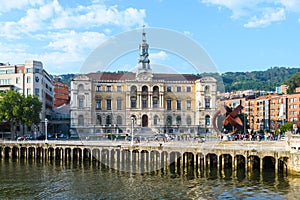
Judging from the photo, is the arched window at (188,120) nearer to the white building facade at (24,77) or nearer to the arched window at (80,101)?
the arched window at (80,101)

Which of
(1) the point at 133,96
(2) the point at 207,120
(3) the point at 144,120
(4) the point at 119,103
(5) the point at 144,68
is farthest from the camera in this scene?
(5) the point at 144,68

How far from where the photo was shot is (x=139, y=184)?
158ft

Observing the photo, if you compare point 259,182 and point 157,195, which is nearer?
point 157,195

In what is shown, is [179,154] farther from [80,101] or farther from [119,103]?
[80,101]

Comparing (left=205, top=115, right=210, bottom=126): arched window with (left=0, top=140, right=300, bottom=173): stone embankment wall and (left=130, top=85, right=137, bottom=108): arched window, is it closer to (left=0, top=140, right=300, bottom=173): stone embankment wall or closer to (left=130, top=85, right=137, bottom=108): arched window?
(left=130, top=85, right=137, bottom=108): arched window

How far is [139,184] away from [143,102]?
273ft

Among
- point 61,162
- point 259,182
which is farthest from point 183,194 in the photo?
point 61,162

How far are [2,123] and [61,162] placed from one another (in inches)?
1547

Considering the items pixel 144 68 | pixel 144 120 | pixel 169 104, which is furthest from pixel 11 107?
pixel 169 104

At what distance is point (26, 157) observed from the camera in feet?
258

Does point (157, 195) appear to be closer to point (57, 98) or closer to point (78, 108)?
point (78, 108)

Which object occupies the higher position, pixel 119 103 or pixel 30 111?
pixel 119 103

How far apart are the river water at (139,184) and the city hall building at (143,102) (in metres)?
64.6

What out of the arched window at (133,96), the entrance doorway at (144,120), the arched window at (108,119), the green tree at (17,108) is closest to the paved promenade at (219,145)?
Answer: the green tree at (17,108)
